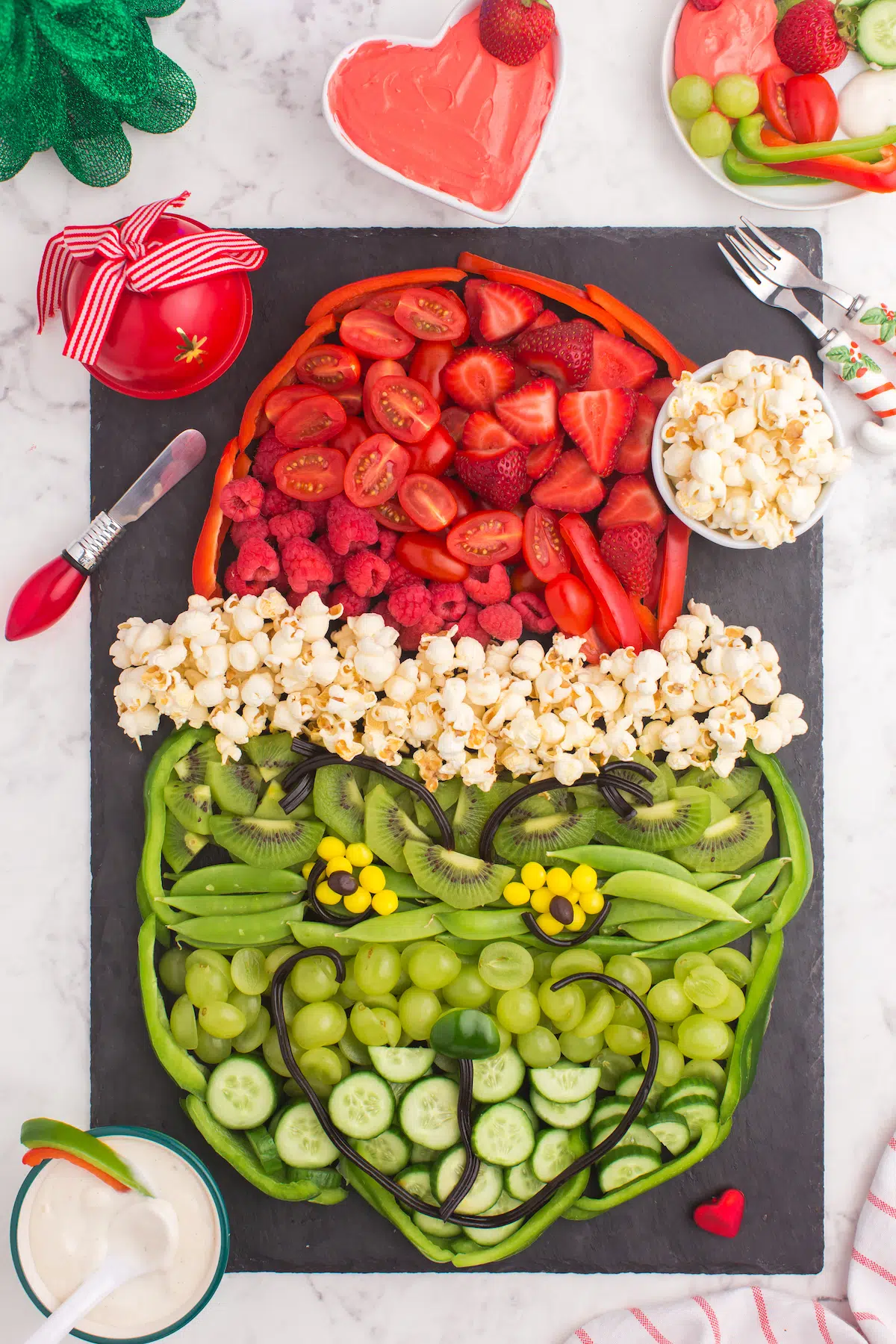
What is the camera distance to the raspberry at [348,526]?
144cm

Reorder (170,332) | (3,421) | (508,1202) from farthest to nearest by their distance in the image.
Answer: (3,421) → (508,1202) → (170,332)

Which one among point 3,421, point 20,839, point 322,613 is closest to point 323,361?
point 322,613

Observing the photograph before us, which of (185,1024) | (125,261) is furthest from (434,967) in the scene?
(125,261)

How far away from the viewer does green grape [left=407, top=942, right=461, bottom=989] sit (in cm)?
146

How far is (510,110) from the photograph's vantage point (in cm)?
146

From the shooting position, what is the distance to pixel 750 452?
4.64 ft

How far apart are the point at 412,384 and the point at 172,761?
70 cm

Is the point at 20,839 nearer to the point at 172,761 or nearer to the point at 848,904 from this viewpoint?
the point at 172,761

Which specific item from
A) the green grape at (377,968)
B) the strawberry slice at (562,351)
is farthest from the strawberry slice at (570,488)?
the green grape at (377,968)

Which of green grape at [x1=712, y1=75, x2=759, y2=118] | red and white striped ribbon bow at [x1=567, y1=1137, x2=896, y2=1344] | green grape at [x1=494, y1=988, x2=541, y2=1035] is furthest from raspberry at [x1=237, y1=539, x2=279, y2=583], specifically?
red and white striped ribbon bow at [x1=567, y1=1137, x2=896, y2=1344]

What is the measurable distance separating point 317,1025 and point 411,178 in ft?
4.28

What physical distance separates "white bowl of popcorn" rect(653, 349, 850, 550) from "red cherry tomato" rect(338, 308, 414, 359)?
0.42 m

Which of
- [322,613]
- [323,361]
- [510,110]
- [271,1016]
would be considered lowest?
[271,1016]

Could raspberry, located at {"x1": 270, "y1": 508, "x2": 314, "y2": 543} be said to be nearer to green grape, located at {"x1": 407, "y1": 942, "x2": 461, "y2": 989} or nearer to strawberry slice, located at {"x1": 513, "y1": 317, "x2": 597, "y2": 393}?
strawberry slice, located at {"x1": 513, "y1": 317, "x2": 597, "y2": 393}
